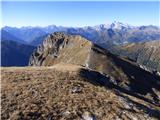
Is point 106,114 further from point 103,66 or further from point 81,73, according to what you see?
point 103,66

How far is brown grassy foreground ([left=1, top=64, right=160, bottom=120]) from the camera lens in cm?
3744

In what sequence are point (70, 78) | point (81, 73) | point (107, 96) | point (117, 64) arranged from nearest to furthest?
point (107, 96), point (70, 78), point (81, 73), point (117, 64)

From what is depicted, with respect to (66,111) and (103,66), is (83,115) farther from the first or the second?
(103,66)

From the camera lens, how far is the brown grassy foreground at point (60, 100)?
3744 centimetres

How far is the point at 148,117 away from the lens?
137 feet

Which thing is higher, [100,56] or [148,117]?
[148,117]

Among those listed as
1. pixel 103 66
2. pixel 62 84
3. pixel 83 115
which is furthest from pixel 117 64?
pixel 83 115

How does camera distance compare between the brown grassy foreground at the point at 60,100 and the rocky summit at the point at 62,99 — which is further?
the rocky summit at the point at 62,99

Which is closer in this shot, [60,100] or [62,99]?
[60,100]

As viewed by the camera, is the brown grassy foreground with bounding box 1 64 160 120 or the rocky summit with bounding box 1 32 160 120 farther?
the rocky summit with bounding box 1 32 160 120

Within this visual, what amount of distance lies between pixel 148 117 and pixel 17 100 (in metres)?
16.1

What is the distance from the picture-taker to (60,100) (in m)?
41.5

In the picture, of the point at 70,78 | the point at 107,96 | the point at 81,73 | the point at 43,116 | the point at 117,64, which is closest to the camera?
the point at 43,116

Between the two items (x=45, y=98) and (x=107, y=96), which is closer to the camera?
(x=45, y=98)
